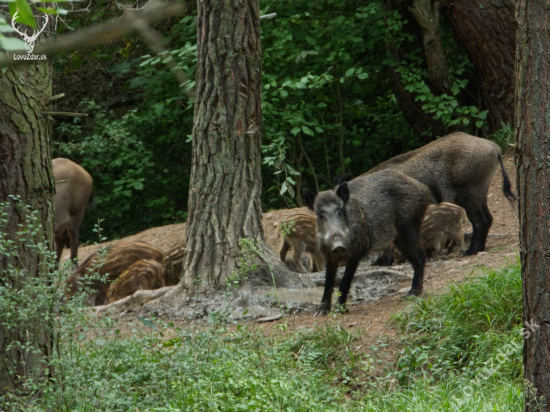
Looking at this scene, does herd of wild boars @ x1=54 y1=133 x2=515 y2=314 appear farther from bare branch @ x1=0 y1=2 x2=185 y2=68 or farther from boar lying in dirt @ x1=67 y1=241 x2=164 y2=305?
bare branch @ x1=0 y1=2 x2=185 y2=68

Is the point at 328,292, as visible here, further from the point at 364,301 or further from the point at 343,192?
the point at 343,192

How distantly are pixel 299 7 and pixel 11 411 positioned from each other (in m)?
8.53

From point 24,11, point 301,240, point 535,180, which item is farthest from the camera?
point 301,240

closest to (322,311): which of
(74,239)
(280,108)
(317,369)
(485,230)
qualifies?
(317,369)

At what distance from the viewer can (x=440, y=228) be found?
25.5 ft

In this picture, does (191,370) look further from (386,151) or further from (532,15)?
(386,151)

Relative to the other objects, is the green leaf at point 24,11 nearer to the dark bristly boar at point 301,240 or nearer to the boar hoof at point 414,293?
the boar hoof at point 414,293

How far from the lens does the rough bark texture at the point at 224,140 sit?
20.0ft

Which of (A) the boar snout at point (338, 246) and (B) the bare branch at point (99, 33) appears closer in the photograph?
(B) the bare branch at point (99, 33)

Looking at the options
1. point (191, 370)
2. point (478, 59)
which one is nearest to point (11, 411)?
point (191, 370)

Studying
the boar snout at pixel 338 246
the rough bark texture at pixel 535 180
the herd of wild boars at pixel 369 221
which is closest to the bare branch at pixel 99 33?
the rough bark texture at pixel 535 180

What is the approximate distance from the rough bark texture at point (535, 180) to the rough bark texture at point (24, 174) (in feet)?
7.98

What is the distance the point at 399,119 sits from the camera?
1286 cm

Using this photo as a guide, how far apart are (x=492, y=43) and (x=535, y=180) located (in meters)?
8.25
